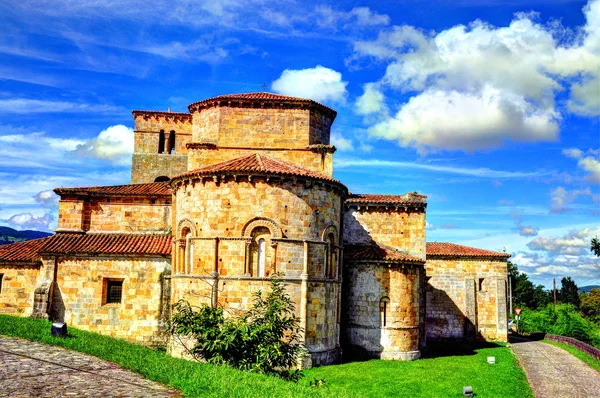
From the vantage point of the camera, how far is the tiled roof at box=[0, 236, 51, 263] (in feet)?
70.9

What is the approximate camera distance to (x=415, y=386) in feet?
55.3

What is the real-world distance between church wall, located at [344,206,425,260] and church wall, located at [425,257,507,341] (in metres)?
9.90

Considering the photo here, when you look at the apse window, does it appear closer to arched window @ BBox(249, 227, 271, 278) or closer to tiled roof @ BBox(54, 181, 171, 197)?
tiled roof @ BBox(54, 181, 171, 197)

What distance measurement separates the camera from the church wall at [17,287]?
70.5 feet

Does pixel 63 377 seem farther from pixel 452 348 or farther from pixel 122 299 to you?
pixel 452 348

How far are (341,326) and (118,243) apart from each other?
10.5m

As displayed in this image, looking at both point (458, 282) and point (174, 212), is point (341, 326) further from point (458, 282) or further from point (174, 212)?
point (458, 282)

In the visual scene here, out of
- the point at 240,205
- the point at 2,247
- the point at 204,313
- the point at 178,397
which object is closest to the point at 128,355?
the point at 204,313

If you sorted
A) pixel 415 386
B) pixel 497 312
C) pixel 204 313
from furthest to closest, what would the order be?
pixel 497 312 < pixel 415 386 < pixel 204 313

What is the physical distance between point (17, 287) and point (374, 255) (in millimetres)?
15713

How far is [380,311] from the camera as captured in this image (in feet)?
73.0

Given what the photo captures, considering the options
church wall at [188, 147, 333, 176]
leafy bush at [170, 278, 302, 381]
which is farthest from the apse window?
leafy bush at [170, 278, 302, 381]

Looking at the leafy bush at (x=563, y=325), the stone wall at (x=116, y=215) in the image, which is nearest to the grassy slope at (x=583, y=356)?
the leafy bush at (x=563, y=325)

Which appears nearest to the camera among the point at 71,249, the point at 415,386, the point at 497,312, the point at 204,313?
the point at 204,313
